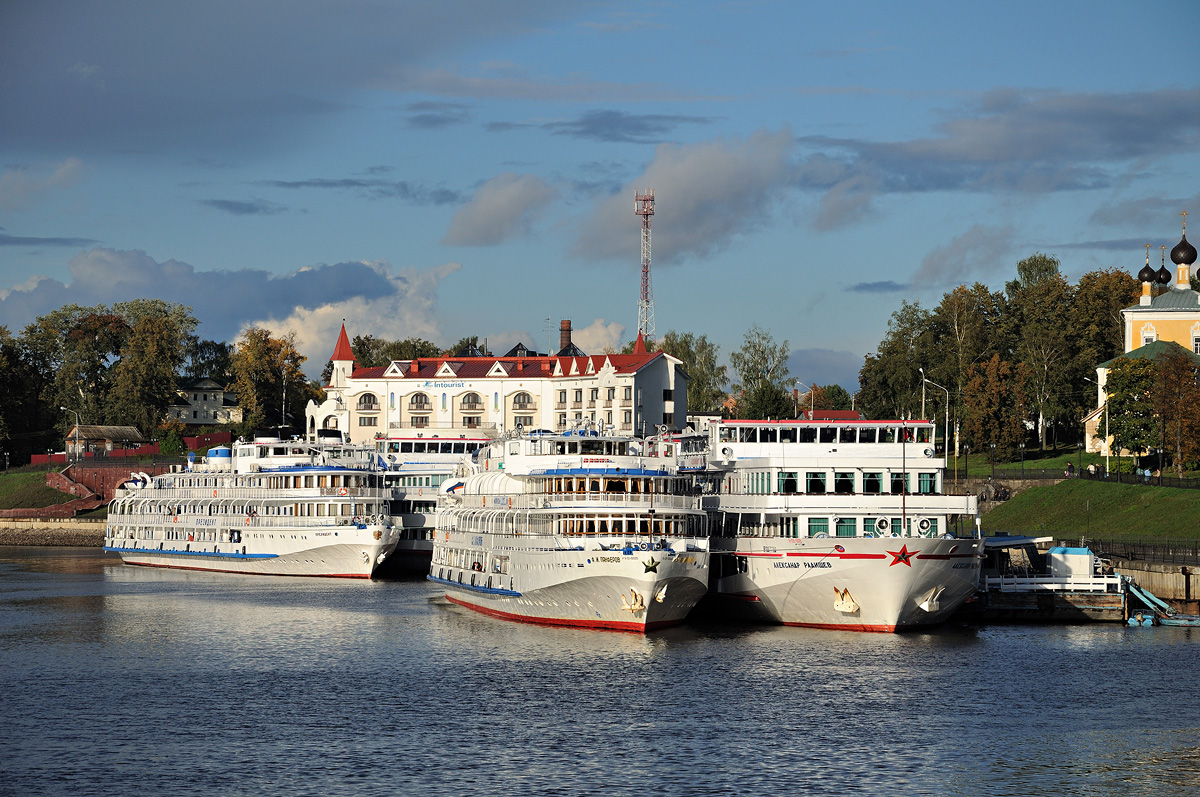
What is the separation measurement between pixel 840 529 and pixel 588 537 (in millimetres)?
13211

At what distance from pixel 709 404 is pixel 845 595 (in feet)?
379

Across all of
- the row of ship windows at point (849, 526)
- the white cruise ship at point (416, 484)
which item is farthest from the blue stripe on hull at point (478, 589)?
the white cruise ship at point (416, 484)

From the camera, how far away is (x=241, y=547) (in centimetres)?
11488

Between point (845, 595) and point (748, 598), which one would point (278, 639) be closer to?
point (748, 598)

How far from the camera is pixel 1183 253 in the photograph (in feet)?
516

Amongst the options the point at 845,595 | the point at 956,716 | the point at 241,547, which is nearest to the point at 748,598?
the point at 845,595

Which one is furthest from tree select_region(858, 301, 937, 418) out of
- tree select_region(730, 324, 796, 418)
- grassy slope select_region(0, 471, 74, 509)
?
grassy slope select_region(0, 471, 74, 509)

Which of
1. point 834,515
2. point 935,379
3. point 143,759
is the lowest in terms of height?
point 143,759

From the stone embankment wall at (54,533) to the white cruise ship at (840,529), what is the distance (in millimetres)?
106626

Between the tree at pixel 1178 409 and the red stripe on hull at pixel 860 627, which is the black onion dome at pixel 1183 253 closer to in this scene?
the tree at pixel 1178 409

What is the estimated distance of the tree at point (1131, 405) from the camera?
122 metres

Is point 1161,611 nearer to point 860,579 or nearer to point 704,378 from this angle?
point 860,579

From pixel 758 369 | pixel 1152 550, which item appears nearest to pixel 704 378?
pixel 758 369

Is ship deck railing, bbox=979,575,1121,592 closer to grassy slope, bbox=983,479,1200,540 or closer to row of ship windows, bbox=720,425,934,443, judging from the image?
row of ship windows, bbox=720,425,934,443
